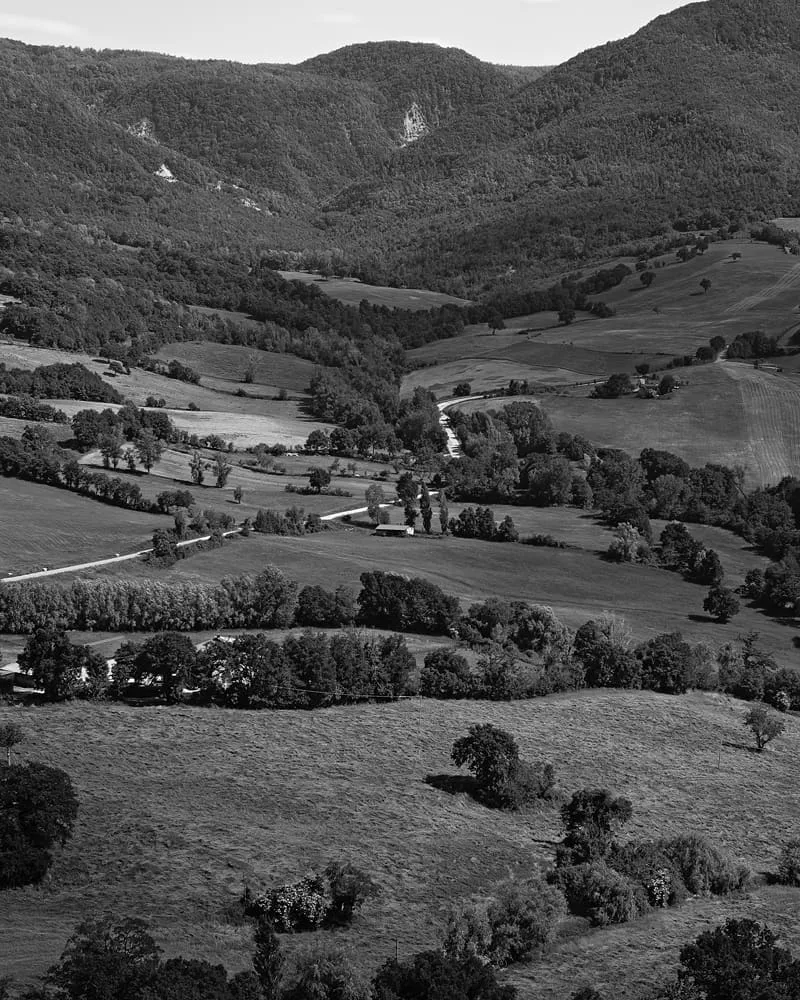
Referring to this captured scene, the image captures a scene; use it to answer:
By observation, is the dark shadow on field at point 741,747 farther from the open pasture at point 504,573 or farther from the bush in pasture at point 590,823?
the open pasture at point 504,573

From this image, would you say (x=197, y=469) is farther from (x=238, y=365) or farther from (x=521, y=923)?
(x=521, y=923)

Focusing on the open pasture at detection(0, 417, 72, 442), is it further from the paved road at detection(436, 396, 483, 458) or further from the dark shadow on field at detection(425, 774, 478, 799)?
the dark shadow on field at detection(425, 774, 478, 799)

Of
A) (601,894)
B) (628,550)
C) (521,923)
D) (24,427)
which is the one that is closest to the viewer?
(521,923)

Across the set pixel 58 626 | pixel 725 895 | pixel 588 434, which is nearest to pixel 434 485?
pixel 588 434

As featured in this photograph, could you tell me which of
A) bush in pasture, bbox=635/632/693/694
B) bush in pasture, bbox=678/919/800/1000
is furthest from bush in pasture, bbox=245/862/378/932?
bush in pasture, bbox=635/632/693/694

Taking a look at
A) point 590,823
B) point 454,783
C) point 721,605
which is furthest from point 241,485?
point 590,823

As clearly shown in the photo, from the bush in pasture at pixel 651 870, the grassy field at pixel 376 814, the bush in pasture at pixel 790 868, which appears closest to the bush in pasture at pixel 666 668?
the grassy field at pixel 376 814

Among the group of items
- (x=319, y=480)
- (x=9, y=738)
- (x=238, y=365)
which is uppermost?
(x=238, y=365)
